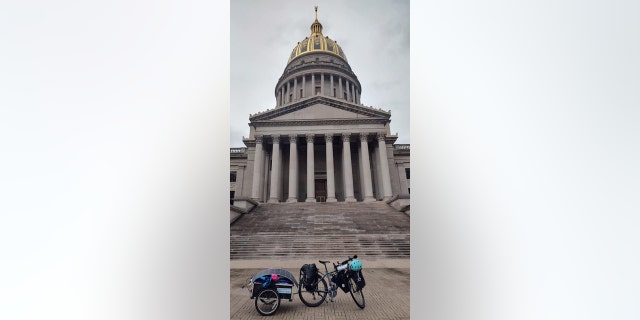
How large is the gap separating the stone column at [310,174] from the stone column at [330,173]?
92cm

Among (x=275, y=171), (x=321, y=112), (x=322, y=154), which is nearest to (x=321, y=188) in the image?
(x=322, y=154)

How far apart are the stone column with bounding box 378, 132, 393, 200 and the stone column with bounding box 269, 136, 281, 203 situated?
251 inches

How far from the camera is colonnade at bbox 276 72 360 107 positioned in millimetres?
24562

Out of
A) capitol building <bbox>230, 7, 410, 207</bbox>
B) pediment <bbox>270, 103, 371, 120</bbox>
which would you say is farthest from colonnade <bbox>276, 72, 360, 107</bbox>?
A: capitol building <bbox>230, 7, 410, 207</bbox>

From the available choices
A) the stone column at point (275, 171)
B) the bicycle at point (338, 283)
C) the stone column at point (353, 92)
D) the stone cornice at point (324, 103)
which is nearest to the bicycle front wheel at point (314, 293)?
the bicycle at point (338, 283)

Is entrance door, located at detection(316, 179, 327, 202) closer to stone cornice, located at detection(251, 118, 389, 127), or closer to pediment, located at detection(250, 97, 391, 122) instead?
stone cornice, located at detection(251, 118, 389, 127)

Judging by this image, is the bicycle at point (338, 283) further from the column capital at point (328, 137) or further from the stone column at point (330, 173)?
the column capital at point (328, 137)

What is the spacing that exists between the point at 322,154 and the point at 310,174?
2550 mm

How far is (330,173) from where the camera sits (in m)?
17.7

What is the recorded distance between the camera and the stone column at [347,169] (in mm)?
17047
